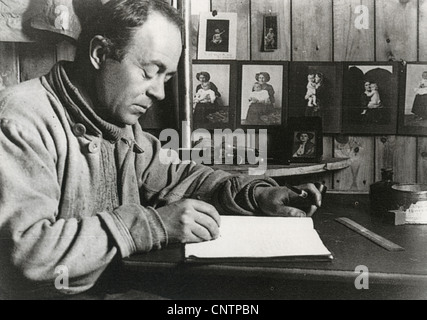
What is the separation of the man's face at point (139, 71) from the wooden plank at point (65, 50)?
0.50 feet

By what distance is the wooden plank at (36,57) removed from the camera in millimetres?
989

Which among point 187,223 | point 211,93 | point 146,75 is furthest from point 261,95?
point 187,223

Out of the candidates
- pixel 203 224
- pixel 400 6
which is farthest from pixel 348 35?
pixel 203 224

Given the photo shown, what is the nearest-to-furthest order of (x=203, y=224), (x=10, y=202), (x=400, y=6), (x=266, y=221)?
1. (x=10, y=202)
2. (x=203, y=224)
3. (x=266, y=221)
4. (x=400, y=6)

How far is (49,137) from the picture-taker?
0.81 meters

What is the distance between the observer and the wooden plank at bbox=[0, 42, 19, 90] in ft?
3.18

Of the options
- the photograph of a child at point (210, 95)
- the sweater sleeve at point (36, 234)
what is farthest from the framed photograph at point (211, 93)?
the sweater sleeve at point (36, 234)

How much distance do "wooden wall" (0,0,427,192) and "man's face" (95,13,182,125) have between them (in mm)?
425

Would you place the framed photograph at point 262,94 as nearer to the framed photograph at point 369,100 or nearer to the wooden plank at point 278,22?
the wooden plank at point 278,22

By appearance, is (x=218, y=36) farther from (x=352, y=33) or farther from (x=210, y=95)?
(x=352, y=33)

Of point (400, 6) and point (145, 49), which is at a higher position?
point (400, 6)

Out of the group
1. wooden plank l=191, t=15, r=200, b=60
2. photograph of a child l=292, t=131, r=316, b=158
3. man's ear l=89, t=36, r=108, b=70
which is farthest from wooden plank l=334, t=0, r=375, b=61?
man's ear l=89, t=36, r=108, b=70

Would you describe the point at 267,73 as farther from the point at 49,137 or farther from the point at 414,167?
Answer: the point at 49,137
